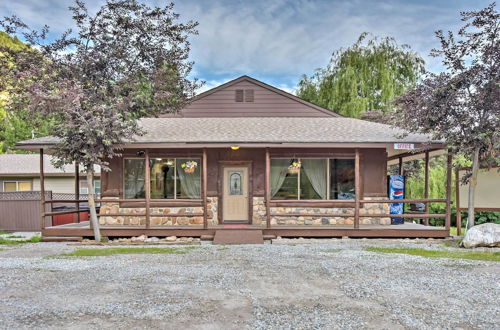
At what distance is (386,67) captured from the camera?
19406 mm

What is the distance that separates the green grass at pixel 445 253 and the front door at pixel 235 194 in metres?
3.90

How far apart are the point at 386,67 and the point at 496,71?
40.4 ft

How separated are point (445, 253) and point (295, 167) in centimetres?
446

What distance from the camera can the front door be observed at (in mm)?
10367

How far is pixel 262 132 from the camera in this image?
10211 millimetres

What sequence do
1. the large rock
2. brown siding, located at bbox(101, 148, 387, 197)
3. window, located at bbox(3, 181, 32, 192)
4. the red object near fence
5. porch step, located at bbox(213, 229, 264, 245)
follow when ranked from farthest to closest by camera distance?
window, located at bbox(3, 181, 32, 192), the red object near fence, brown siding, located at bbox(101, 148, 387, 197), porch step, located at bbox(213, 229, 264, 245), the large rock

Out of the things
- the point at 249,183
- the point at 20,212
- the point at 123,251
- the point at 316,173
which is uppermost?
the point at 316,173

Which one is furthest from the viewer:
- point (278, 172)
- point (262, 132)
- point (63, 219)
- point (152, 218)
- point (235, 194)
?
point (63, 219)

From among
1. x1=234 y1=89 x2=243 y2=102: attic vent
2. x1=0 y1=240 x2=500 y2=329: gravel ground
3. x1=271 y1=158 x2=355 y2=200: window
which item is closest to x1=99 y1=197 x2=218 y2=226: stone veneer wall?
x1=271 y1=158 x2=355 y2=200: window

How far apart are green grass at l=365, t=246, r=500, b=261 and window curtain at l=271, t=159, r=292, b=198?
Result: 3.29 m

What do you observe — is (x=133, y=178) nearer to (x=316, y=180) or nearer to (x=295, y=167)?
(x=295, y=167)

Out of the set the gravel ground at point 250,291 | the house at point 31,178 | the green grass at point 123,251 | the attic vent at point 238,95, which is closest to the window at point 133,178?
the green grass at point 123,251

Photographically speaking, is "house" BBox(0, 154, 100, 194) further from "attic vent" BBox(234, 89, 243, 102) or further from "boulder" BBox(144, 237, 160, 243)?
"boulder" BBox(144, 237, 160, 243)

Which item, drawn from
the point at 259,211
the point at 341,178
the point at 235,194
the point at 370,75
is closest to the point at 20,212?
the point at 235,194
